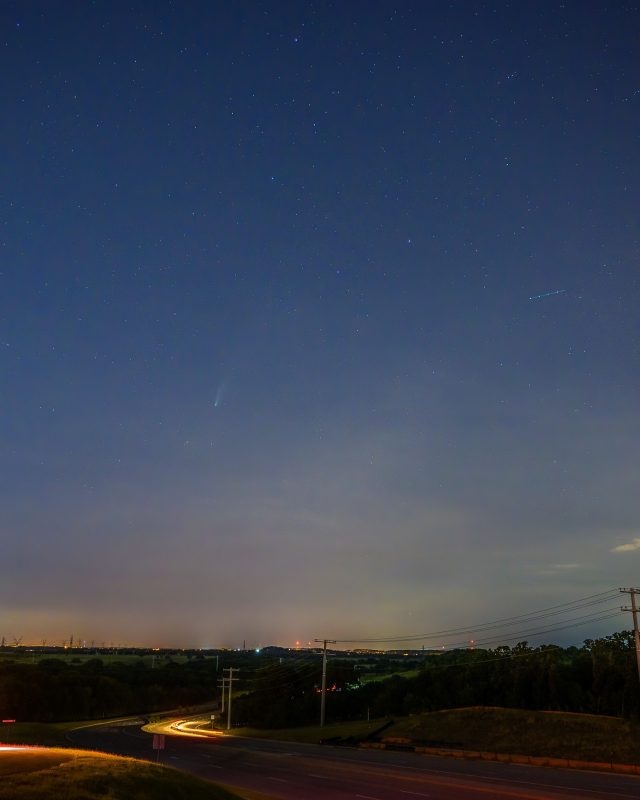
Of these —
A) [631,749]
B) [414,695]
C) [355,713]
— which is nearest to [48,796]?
[631,749]

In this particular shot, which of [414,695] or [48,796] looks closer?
[48,796]

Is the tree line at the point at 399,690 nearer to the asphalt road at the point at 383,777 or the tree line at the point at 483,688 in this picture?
the tree line at the point at 483,688

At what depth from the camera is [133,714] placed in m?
135

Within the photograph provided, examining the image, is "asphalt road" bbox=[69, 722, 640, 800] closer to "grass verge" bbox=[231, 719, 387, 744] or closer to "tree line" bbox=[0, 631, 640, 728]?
"grass verge" bbox=[231, 719, 387, 744]

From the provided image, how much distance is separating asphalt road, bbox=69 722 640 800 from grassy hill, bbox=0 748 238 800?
535 centimetres

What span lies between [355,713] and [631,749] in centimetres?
5289

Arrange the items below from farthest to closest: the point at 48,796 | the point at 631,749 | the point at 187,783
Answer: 1. the point at 631,749
2. the point at 187,783
3. the point at 48,796

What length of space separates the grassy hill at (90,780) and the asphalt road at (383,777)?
5.35m

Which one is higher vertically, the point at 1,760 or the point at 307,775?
the point at 1,760

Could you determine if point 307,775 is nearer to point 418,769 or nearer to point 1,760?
point 418,769

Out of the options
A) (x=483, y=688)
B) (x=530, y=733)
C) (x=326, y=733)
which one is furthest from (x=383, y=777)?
(x=483, y=688)

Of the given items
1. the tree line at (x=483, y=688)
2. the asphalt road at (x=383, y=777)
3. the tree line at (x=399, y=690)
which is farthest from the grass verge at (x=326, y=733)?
the asphalt road at (x=383, y=777)

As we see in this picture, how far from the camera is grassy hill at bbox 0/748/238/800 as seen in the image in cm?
1909

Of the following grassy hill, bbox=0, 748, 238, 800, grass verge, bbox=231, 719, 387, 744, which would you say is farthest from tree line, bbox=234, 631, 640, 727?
grassy hill, bbox=0, 748, 238, 800
